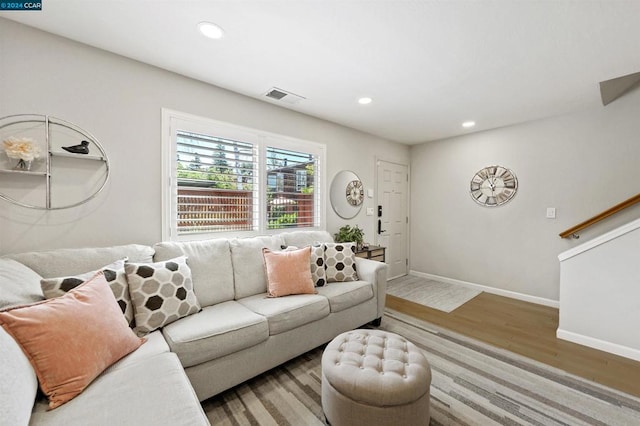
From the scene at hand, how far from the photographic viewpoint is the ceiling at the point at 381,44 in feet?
5.12

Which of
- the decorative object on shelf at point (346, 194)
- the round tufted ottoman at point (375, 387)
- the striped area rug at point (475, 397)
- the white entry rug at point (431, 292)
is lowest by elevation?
the striped area rug at point (475, 397)

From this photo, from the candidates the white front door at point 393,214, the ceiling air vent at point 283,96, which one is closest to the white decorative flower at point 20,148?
the ceiling air vent at point 283,96

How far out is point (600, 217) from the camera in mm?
2750

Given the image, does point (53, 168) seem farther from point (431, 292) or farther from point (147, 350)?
point (431, 292)

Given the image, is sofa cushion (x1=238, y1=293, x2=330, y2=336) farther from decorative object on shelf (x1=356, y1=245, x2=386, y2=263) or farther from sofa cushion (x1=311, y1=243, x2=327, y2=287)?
decorative object on shelf (x1=356, y1=245, x2=386, y2=263)

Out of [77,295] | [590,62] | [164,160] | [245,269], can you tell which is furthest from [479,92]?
[77,295]

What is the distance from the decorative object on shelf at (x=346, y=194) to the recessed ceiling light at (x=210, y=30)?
2197 mm

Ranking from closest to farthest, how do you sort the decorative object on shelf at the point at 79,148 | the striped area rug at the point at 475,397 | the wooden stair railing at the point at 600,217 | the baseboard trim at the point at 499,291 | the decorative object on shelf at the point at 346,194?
the striped area rug at the point at 475,397
the decorative object on shelf at the point at 79,148
the wooden stair railing at the point at 600,217
the baseboard trim at the point at 499,291
the decorative object on shelf at the point at 346,194

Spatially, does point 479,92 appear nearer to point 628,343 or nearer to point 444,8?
point 444,8

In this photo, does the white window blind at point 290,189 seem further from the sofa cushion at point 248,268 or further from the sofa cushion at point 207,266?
the sofa cushion at point 207,266

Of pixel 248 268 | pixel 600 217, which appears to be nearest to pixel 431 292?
pixel 600 217

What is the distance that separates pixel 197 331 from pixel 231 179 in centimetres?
155

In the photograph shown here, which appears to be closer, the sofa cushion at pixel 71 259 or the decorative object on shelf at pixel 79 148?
the sofa cushion at pixel 71 259

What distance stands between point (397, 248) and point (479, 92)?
282 centimetres
